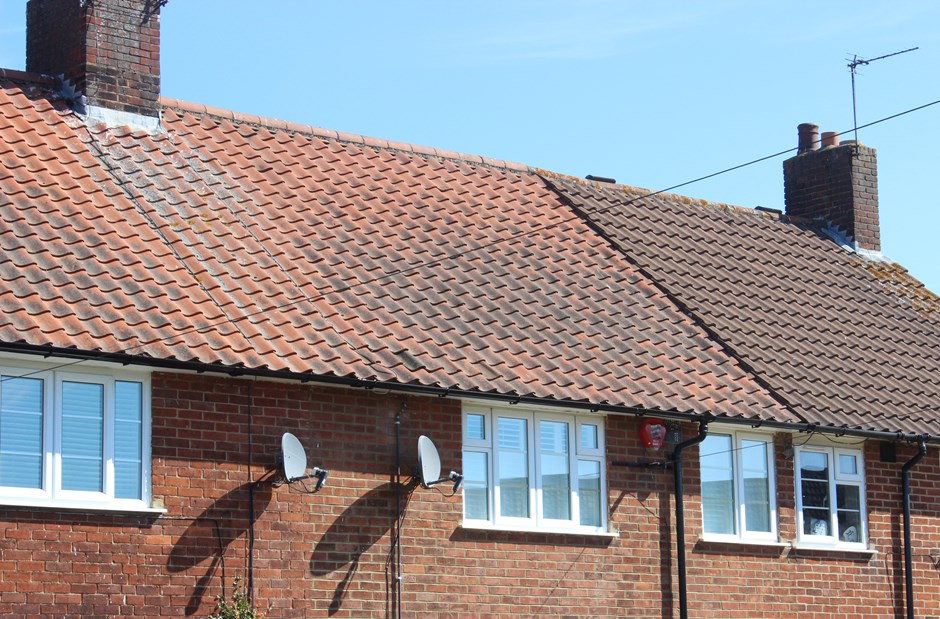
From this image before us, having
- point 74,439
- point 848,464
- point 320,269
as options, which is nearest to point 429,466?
point 320,269

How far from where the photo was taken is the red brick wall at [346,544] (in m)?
14.5

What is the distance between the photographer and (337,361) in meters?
16.3

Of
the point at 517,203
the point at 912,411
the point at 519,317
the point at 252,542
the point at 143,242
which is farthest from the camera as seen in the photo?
the point at 517,203

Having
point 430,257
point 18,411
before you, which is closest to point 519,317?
point 430,257

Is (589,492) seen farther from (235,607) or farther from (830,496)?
(235,607)

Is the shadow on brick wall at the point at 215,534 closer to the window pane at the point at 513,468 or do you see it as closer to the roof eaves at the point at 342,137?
the window pane at the point at 513,468

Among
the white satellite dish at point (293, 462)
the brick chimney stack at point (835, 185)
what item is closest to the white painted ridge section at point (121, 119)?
the white satellite dish at point (293, 462)

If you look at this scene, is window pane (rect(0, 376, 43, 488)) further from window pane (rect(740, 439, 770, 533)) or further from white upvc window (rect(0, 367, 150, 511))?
window pane (rect(740, 439, 770, 533))

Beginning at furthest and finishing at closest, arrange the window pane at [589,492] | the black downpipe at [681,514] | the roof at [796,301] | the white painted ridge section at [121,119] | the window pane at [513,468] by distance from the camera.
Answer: the roof at [796,301]
the white painted ridge section at [121,119]
the black downpipe at [681,514]
the window pane at [589,492]
the window pane at [513,468]

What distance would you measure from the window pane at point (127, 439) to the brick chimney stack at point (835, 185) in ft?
47.6

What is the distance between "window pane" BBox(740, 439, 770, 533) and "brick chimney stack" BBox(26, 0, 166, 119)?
Result: 27.6 ft

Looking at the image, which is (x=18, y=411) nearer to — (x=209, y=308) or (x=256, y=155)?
(x=209, y=308)

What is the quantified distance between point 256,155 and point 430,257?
8.79 feet

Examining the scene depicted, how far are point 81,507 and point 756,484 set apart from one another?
8.79 metres
